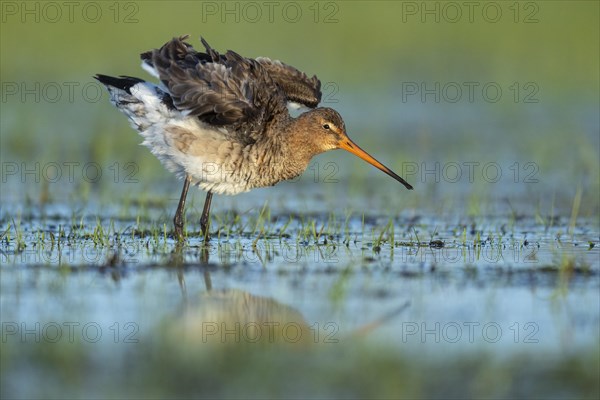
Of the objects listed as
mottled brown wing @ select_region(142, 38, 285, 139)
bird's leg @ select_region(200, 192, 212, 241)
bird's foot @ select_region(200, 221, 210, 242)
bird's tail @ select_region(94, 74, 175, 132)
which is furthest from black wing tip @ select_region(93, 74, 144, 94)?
bird's foot @ select_region(200, 221, 210, 242)

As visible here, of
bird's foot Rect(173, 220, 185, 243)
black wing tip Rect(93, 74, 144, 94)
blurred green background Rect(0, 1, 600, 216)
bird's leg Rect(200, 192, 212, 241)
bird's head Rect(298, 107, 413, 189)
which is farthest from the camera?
blurred green background Rect(0, 1, 600, 216)

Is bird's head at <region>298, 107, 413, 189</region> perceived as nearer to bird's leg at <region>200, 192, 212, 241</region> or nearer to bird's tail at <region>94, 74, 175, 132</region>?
bird's leg at <region>200, 192, 212, 241</region>

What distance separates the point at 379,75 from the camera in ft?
62.8

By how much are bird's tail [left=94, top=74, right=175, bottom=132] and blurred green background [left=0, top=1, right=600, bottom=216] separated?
196 cm

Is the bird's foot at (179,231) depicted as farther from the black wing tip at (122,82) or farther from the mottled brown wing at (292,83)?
the mottled brown wing at (292,83)

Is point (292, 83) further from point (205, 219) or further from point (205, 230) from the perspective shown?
point (205, 230)

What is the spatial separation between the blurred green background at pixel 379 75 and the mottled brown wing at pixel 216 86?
254 centimetres

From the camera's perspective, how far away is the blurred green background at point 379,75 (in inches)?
521

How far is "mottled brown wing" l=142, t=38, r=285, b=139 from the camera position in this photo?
8977 mm

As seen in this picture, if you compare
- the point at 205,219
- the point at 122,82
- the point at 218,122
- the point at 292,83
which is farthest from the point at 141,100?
the point at 292,83

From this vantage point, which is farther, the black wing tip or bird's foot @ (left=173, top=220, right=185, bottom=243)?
the black wing tip

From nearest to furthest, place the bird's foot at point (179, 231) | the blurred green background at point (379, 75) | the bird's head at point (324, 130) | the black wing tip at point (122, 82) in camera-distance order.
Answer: the bird's foot at point (179, 231) → the black wing tip at point (122, 82) → the bird's head at point (324, 130) → the blurred green background at point (379, 75)

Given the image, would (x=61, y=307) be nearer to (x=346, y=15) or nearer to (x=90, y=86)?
(x=90, y=86)

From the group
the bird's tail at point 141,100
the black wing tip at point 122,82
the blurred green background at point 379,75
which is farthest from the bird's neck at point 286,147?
the blurred green background at point 379,75
